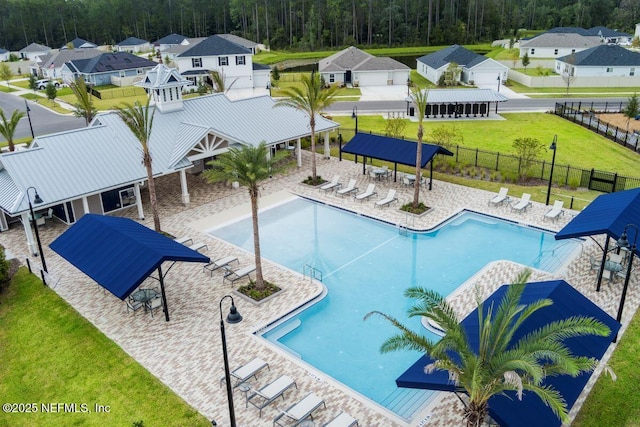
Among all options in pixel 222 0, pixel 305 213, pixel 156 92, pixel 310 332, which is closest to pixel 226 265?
pixel 310 332

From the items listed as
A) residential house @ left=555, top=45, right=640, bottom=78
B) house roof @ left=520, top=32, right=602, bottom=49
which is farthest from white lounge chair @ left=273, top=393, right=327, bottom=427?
house roof @ left=520, top=32, right=602, bottom=49

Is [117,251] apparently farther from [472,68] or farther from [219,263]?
[472,68]

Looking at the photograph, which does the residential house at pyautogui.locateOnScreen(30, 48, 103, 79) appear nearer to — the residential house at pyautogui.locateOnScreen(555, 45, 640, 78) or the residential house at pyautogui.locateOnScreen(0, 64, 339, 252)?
the residential house at pyautogui.locateOnScreen(0, 64, 339, 252)

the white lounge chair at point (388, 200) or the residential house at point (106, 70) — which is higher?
the residential house at point (106, 70)

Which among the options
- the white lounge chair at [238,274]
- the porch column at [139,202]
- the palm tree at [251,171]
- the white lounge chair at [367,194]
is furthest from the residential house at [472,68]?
the white lounge chair at [238,274]

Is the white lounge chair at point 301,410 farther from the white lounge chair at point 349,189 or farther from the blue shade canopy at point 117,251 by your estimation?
the white lounge chair at point 349,189

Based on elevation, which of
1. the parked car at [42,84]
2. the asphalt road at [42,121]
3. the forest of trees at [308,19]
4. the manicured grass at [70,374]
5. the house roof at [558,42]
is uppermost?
the forest of trees at [308,19]

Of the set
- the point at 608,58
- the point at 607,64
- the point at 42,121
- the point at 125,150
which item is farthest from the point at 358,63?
the point at 125,150
